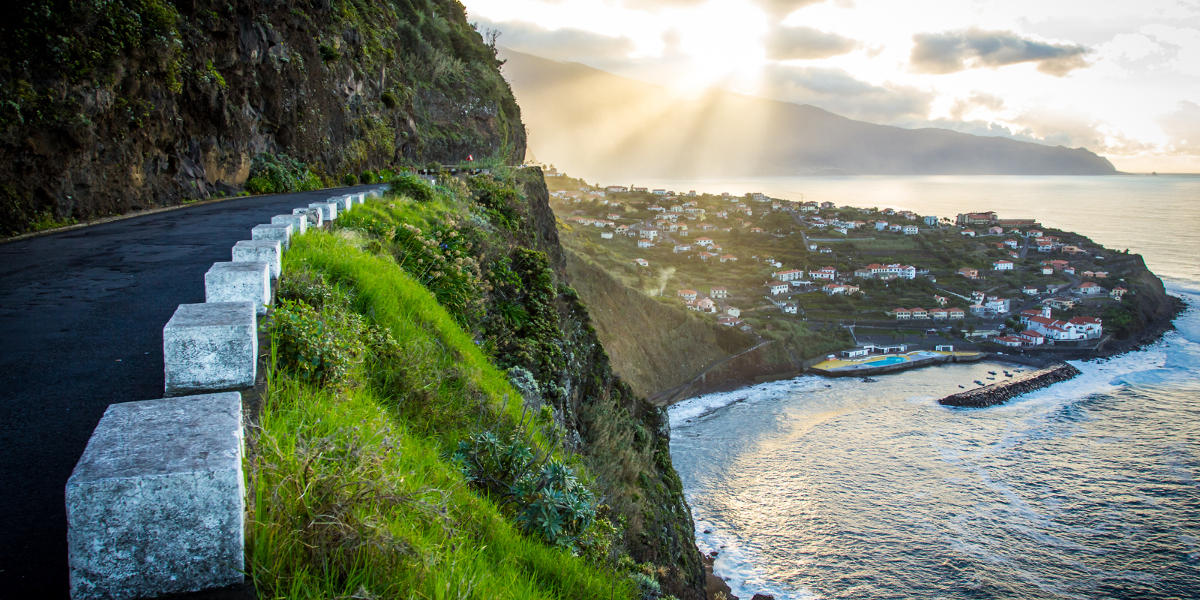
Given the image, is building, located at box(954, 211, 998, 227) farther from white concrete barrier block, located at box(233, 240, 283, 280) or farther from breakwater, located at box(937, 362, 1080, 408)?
white concrete barrier block, located at box(233, 240, 283, 280)

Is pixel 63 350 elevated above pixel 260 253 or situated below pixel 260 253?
below

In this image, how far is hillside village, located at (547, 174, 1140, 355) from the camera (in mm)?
54250

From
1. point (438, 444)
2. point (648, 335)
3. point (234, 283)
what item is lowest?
point (648, 335)

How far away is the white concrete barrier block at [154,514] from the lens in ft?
5.50

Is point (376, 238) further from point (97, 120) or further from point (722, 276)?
point (722, 276)

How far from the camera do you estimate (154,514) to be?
174 cm

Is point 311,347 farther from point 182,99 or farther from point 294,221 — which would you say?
point 182,99

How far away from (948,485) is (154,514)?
30656mm

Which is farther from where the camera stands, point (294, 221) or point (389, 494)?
point (294, 221)

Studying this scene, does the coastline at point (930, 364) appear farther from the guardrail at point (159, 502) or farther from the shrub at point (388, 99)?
the guardrail at point (159, 502)

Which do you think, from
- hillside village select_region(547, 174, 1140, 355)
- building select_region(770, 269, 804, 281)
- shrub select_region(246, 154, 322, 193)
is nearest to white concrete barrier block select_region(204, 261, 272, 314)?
shrub select_region(246, 154, 322, 193)

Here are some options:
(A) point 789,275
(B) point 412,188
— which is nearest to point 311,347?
(B) point 412,188

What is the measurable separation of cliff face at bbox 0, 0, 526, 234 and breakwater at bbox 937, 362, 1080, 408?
110 ft

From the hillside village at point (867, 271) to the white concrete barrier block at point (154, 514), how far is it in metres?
48.6
